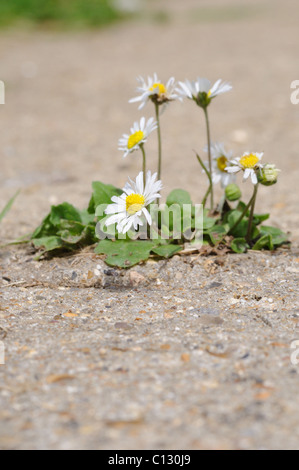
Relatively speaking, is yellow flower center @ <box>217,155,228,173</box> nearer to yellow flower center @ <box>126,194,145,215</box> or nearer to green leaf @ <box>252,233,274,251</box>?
green leaf @ <box>252,233,274,251</box>

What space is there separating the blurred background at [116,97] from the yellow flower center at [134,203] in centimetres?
92

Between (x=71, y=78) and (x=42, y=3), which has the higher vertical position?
(x=42, y=3)

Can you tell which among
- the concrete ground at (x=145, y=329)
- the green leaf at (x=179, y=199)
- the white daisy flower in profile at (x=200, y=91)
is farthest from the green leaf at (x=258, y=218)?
the white daisy flower in profile at (x=200, y=91)

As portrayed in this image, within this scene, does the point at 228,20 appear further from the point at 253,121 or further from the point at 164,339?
the point at 164,339

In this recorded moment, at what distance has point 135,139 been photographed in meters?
2.13

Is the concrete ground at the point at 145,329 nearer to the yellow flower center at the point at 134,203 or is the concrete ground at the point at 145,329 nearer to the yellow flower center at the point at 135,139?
the yellow flower center at the point at 134,203

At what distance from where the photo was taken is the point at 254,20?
9.54 metres

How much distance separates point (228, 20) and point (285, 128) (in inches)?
236

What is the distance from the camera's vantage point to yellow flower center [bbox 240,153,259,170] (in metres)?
2.01

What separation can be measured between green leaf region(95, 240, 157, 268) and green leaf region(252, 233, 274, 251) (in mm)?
415

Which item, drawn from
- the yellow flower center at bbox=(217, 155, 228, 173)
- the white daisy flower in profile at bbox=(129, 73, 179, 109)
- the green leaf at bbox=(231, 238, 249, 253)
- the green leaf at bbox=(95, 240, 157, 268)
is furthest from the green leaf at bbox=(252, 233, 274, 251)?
the white daisy flower in profile at bbox=(129, 73, 179, 109)

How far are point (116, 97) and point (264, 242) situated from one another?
11.8 feet

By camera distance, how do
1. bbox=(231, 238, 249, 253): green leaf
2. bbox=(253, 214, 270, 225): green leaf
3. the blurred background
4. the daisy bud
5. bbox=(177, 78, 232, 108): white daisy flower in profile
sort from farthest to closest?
the blurred background, bbox=(253, 214, 270, 225): green leaf, bbox=(231, 238, 249, 253): green leaf, bbox=(177, 78, 232, 108): white daisy flower in profile, the daisy bud
